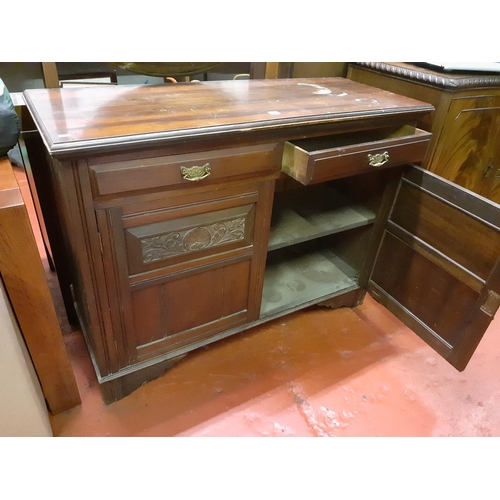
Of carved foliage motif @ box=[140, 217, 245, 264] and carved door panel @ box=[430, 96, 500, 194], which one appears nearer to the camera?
Result: carved foliage motif @ box=[140, 217, 245, 264]

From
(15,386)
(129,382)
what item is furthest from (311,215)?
(15,386)

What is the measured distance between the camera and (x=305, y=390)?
49.1 inches

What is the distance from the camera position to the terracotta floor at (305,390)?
1.13 m

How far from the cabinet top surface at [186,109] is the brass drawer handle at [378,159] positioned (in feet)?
0.35

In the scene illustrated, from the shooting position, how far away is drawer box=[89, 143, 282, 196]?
0.78 metres

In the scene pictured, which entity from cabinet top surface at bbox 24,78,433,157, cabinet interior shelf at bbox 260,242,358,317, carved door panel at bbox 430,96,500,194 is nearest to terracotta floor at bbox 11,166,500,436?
cabinet interior shelf at bbox 260,242,358,317

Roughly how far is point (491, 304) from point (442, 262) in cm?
18

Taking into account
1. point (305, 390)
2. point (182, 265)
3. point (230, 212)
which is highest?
point (230, 212)

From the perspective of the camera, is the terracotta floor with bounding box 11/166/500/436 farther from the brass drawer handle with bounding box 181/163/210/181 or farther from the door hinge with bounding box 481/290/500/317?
the brass drawer handle with bounding box 181/163/210/181

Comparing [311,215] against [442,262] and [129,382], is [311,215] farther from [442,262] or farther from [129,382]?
[129,382]

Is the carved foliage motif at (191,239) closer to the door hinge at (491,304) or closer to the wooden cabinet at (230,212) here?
the wooden cabinet at (230,212)

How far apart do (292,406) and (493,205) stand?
79cm

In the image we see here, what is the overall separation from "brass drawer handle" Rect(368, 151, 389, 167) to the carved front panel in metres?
0.34

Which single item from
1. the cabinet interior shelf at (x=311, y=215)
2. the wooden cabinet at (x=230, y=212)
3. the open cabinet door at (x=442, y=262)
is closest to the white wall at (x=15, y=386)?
the wooden cabinet at (x=230, y=212)
